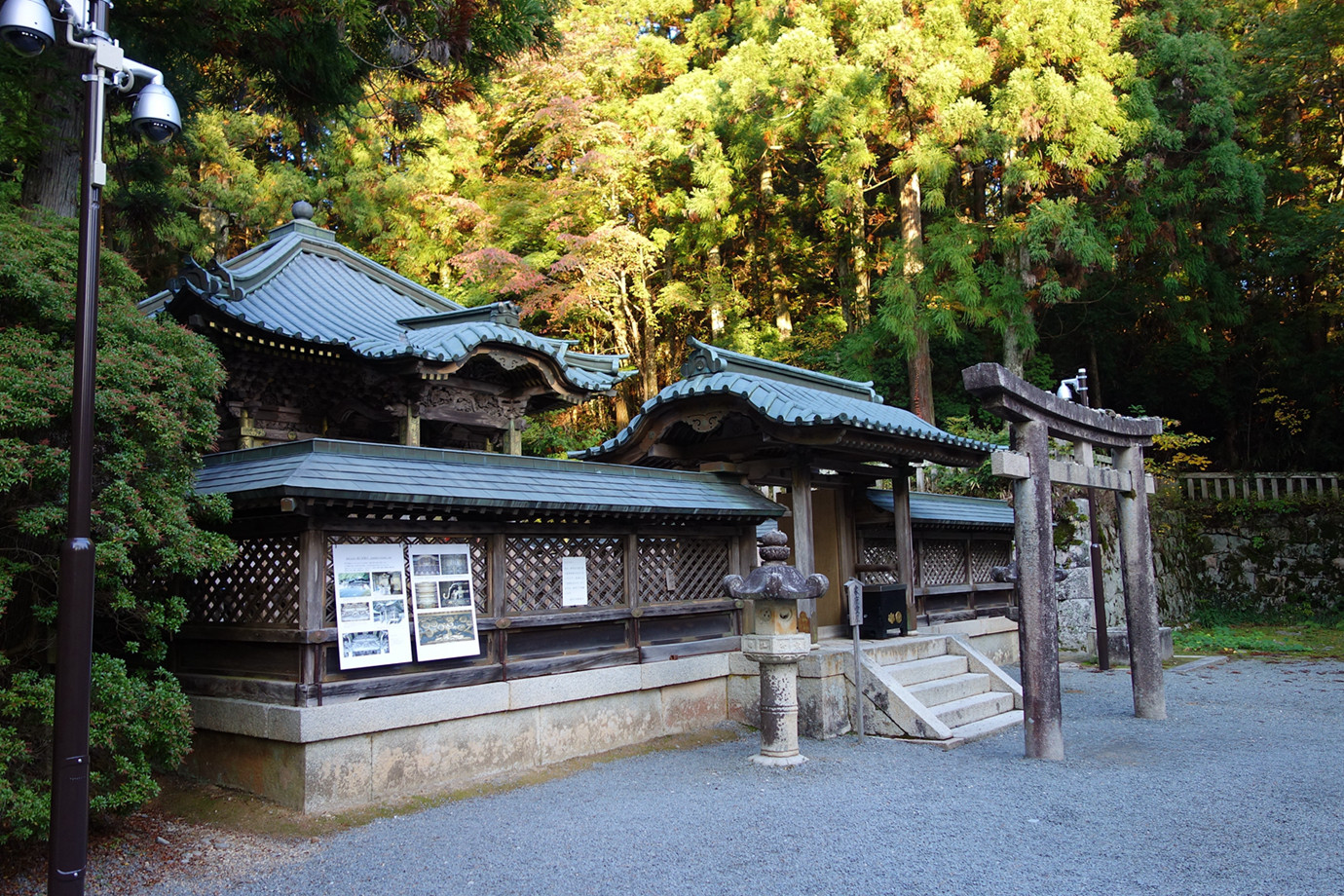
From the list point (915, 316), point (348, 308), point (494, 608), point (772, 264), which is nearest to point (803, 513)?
point (494, 608)

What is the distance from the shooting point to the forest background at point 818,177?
905 centimetres

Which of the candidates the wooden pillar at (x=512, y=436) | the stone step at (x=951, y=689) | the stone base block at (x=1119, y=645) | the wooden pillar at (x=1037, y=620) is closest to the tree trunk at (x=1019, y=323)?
the stone base block at (x=1119, y=645)

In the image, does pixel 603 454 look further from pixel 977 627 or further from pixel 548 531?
pixel 977 627

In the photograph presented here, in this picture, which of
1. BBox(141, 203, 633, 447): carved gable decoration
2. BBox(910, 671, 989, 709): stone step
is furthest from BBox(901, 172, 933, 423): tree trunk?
BBox(910, 671, 989, 709): stone step

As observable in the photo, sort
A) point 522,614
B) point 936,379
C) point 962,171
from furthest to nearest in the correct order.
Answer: point 936,379
point 962,171
point 522,614

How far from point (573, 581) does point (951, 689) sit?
4.57m

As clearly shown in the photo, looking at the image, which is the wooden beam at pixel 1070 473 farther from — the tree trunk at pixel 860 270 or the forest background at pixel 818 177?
the tree trunk at pixel 860 270

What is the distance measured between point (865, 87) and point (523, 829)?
16.7 metres

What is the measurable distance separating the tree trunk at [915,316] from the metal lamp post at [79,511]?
1642 centimetres

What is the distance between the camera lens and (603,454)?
11.0 meters

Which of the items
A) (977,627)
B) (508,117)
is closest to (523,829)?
(977,627)

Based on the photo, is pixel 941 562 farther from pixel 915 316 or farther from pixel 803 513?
pixel 915 316

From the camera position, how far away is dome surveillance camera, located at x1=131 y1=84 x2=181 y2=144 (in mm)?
4660

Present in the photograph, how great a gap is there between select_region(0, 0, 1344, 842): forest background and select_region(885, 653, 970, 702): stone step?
7.08 metres
